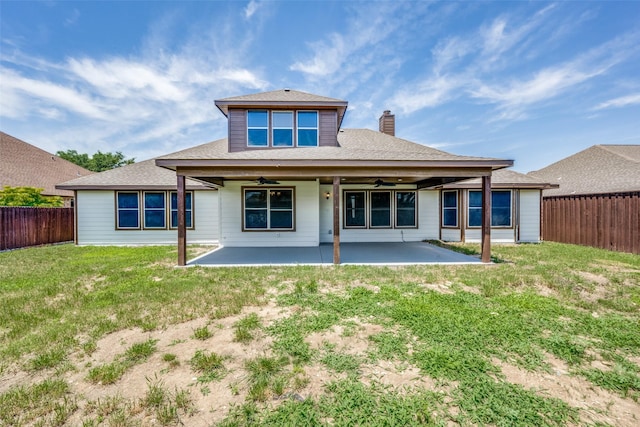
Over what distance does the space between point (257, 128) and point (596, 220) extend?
1298cm

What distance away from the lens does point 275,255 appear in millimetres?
8648

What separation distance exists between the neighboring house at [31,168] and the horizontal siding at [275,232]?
12029mm

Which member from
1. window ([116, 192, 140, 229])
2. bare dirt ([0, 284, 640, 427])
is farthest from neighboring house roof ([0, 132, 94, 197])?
bare dirt ([0, 284, 640, 427])

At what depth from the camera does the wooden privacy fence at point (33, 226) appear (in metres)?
10.3

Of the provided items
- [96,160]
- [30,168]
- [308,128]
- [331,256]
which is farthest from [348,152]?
[96,160]

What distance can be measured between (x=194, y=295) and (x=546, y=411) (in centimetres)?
492

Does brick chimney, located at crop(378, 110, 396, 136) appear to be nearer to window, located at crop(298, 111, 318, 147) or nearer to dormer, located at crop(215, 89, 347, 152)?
dormer, located at crop(215, 89, 347, 152)

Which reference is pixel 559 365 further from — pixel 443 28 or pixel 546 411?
pixel 443 28

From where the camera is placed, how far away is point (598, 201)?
9.88 metres

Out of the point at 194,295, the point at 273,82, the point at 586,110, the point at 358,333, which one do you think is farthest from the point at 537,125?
the point at 194,295

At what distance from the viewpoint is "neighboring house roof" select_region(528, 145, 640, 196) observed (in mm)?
12477

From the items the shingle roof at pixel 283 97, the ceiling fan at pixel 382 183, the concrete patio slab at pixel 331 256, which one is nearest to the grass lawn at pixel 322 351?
the concrete patio slab at pixel 331 256

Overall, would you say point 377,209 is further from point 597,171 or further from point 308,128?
point 597,171

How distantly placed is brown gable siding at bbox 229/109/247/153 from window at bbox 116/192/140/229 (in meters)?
5.01
